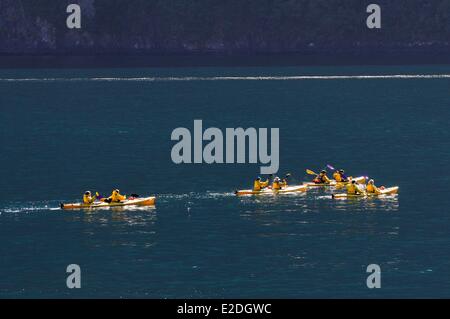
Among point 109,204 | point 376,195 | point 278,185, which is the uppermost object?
point 278,185

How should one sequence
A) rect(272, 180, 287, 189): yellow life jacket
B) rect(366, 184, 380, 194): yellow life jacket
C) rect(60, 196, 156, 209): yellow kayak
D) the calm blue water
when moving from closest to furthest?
the calm blue water < rect(60, 196, 156, 209): yellow kayak < rect(366, 184, 380, 194): yellow life jacket < rect(272, 180, 287, 189): yellow life jacket

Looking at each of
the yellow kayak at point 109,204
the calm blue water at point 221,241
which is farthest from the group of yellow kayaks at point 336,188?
the yellow kayak at point 109,204

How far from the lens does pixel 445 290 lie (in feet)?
333

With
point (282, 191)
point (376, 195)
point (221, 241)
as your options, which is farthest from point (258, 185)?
point (221, 241)

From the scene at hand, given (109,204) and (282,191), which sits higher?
(282,191)

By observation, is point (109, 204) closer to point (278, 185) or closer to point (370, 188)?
point (278, 185)

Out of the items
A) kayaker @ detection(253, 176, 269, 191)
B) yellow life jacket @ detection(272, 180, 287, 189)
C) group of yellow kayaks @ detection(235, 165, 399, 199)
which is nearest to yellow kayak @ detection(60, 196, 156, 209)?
group of yellow kayaks @ detection(235, 165, 399, 199)

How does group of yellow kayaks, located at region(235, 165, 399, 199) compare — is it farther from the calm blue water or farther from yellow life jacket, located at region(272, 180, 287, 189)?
the calm blue water

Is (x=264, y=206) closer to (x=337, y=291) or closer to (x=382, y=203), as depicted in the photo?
(x=382, y=203)

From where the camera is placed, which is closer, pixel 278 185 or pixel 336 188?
pixel 278 185

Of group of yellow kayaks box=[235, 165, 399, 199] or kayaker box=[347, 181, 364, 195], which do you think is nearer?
kayaker box=[347, 181, 364, 195]

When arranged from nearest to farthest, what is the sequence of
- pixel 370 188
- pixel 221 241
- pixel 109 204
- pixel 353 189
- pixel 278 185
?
1. pixel 221 241
2. pixel 109 204
3. pixel 353 189
4. pixel 370 188
5. pixel 278 185
